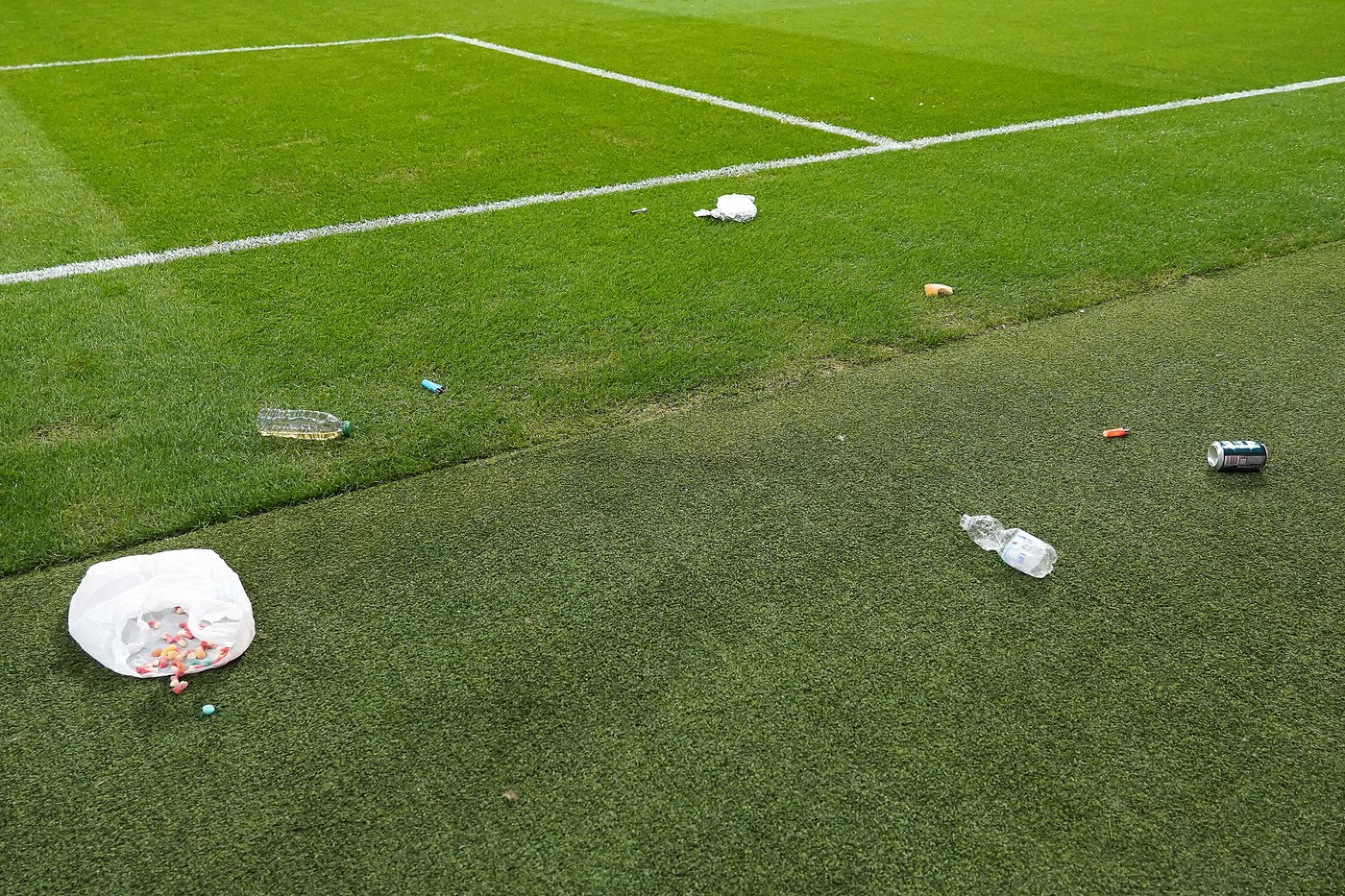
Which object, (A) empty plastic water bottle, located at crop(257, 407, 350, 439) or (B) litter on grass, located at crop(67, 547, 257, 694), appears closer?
(B) litter on grass, located at crop(67, 547, 257, 694)

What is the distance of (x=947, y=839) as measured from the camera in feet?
6.89

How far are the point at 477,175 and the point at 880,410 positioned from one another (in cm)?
350

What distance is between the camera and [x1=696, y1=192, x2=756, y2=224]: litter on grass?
212 inches

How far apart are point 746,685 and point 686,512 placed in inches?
30.4

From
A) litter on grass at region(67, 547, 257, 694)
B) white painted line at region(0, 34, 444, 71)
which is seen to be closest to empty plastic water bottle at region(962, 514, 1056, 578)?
litter on grass at region(67, 547, 257, 694)

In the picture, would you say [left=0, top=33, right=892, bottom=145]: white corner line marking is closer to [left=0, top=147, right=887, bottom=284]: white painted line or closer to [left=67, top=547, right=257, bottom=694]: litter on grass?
[left=0, top=147, right=887, bottom=284]: white painted line

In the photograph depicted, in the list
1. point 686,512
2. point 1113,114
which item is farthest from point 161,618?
point 1113,114

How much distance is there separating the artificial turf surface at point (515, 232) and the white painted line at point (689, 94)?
19 centimetres

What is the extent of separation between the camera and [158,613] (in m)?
2.65

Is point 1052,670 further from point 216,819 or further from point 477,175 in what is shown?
point 477,175

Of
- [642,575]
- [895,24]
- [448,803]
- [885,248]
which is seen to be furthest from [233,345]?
[895,24]

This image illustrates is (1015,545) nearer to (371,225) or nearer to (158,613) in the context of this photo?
(158,613)

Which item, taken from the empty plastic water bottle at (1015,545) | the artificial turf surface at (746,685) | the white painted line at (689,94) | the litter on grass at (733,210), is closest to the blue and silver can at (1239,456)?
the artificial turf surface at (746,685)

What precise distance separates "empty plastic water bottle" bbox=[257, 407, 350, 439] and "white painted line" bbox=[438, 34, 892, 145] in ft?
15.5
